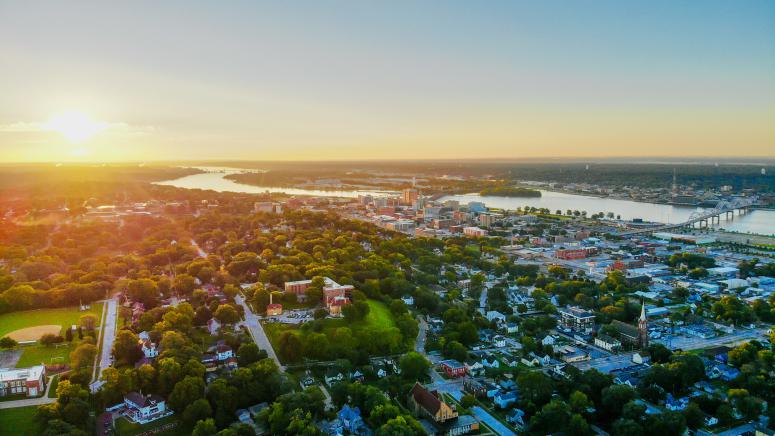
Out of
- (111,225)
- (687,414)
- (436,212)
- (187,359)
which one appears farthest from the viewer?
(436,212)

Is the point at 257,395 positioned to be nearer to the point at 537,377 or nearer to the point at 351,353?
the point at 351,353

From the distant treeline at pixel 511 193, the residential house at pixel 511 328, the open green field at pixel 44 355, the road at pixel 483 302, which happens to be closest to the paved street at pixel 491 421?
the residential house at pixel 511 328

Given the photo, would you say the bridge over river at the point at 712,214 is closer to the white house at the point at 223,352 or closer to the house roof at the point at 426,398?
the house roof at the point at 426,398

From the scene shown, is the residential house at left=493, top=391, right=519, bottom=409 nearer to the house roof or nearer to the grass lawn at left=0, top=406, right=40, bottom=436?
the house roof

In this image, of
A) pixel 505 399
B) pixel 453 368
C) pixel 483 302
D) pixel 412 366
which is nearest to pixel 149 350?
pixel 412 366

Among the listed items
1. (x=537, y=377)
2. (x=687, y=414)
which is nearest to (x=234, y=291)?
(x=537, y=377)
